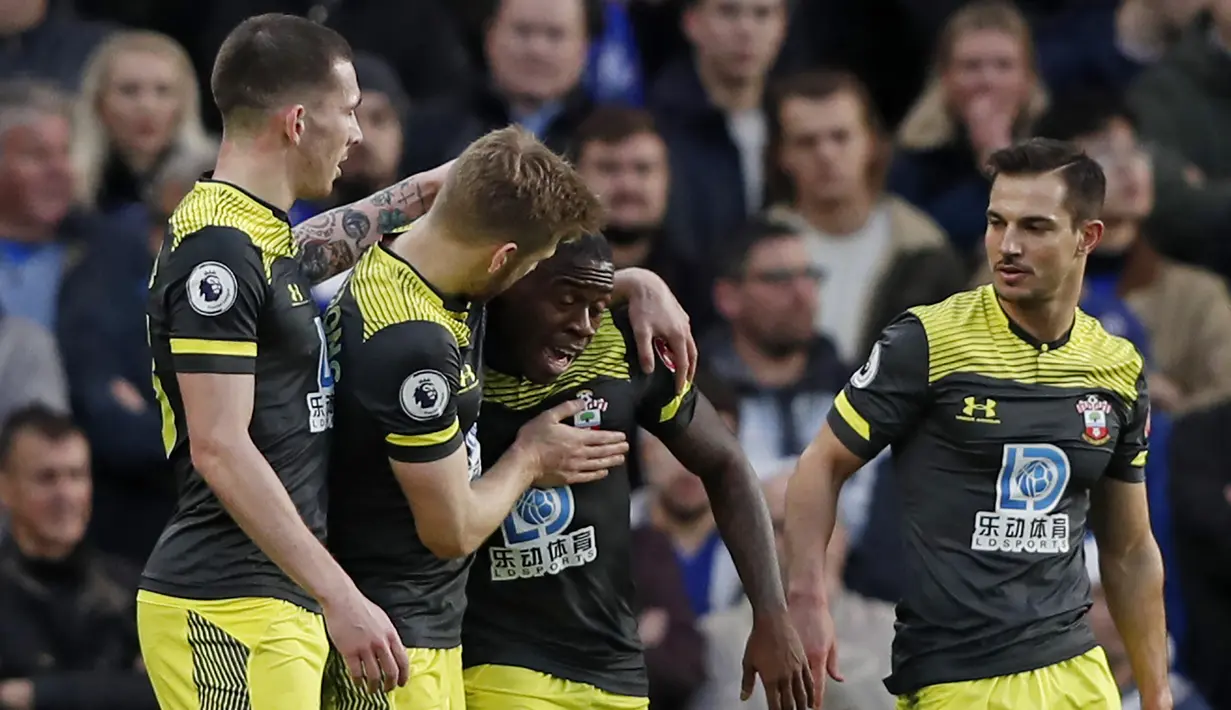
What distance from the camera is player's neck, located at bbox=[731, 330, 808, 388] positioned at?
8.99 m

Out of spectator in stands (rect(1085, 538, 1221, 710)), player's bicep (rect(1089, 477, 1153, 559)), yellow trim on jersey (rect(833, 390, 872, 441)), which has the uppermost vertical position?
yellow trim on jersey (rect(833, 390, 872, 441))

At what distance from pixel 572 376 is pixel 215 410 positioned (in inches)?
50.4

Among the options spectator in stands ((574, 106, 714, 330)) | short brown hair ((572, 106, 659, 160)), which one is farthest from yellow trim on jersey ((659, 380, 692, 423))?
short brown hair ((572, 106, 659, 160))

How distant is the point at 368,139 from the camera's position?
9.20m

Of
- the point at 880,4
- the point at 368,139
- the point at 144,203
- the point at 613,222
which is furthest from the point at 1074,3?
the point at 144,203

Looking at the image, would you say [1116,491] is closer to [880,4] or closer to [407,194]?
[407,194]

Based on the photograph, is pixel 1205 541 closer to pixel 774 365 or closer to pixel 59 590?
pixel 774 365

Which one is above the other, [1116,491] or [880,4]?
[880,4]

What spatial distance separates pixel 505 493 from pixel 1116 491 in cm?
183

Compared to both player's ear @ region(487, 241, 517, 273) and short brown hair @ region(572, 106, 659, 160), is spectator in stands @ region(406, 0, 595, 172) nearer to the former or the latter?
short brown hair @ region(572, 106, 659, 160)

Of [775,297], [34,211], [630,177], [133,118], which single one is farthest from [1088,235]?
[133,118]

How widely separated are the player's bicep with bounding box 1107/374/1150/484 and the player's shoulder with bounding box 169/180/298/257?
242 cm

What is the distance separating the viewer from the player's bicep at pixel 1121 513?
20.8ft

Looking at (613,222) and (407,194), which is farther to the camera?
(613,222)
